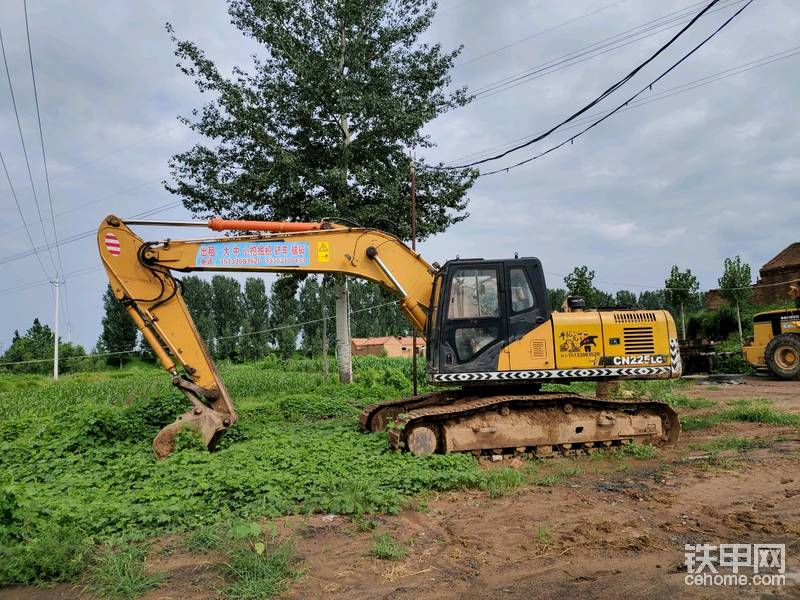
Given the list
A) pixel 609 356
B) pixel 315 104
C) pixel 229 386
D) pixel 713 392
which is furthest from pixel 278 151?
pixel 713 392

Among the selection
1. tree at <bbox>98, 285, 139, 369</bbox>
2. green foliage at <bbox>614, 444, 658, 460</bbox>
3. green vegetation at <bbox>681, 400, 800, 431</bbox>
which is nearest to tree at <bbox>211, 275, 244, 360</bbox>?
tree at <bbox>98, 285, 139, 369</bbox>

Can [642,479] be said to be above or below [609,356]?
below

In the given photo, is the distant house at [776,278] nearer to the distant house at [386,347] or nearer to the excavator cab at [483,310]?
the distant house at [386,347]

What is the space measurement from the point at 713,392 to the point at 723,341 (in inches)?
632

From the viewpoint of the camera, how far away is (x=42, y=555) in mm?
4312

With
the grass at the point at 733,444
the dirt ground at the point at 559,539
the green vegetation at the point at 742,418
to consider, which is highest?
the green vegetation at the point at 742,418

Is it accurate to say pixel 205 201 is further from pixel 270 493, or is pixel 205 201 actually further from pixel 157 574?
pixel 157 574

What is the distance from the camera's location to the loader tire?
1684 centimetres

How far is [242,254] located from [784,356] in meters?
16.8

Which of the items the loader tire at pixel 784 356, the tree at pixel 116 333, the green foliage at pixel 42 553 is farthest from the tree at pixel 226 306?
the green foliage at pixel 42 553

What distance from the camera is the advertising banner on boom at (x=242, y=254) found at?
8117 mm

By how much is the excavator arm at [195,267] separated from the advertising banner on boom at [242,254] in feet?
0.05

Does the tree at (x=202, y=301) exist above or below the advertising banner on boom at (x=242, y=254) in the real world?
above

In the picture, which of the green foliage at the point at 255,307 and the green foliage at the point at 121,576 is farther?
Answer: the green foliage at the point at 255,307
